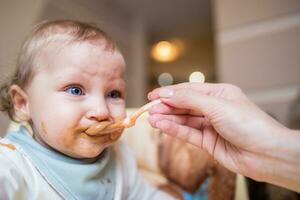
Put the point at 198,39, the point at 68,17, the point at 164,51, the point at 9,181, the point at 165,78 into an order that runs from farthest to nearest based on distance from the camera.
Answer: the point at 165,78 → the point at 164,51 → the point at 198,39 → the point at 68,17 → the point at 9,181

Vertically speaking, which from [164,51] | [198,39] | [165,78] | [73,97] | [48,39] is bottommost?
[165,78]

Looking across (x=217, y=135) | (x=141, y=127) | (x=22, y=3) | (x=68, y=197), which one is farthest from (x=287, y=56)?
(x=68, y=197)

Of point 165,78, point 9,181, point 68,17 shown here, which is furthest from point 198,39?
point 9,181

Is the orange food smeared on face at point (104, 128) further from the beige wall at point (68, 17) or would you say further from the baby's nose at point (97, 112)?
the beige wall at point (68, 17)

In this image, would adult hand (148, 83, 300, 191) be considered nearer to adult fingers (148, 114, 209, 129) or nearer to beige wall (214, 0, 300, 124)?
adult fingers (148, 114, 209, 129)

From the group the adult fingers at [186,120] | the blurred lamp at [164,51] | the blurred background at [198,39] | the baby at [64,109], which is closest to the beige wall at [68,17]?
the blurred background at [198,39]

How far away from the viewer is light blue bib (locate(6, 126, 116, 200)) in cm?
67

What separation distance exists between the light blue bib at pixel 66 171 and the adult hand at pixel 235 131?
7.0 inches

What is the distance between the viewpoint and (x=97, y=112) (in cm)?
64

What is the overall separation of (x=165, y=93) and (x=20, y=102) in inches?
12.9

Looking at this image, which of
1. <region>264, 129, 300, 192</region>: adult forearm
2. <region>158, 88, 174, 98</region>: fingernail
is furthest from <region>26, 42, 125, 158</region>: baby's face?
<region>264, 129, 300, 192</region>: adult forearm

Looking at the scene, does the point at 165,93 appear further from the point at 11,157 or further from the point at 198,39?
the point at 198,39

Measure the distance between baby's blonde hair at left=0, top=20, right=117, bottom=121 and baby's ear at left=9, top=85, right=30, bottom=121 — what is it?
1cm

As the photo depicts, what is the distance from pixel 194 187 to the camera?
3.12 ft
